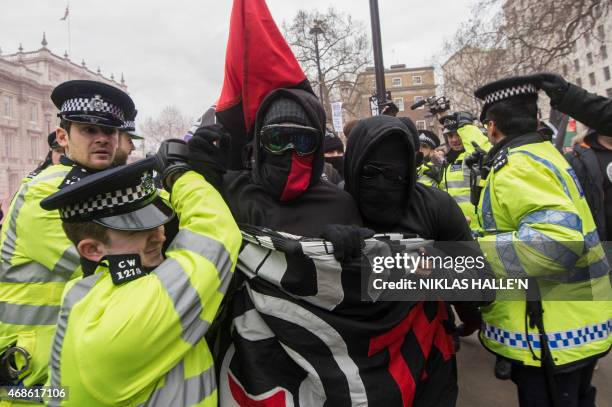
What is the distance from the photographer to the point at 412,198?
1.89 meters

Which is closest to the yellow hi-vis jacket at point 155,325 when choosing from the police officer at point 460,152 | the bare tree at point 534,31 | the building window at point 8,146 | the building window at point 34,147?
the police officer at point 460,152

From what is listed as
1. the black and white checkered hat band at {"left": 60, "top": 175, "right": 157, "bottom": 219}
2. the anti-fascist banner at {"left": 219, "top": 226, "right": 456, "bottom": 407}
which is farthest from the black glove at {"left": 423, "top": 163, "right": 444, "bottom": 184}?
the black and white checkered hat band at {"left": 60, "top": 175, "right": 157, "bottom": 219}

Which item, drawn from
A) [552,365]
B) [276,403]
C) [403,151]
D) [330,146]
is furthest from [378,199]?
[330,146]

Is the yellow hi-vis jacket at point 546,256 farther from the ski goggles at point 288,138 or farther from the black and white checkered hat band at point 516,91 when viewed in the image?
the ski goggles at point 288,138

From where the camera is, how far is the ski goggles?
1706 mm

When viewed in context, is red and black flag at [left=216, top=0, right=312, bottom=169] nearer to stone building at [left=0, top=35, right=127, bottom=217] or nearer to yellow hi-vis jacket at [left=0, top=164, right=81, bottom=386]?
yellow hi-vis jacket at [left=0, top=164, right=81, bottom=386]

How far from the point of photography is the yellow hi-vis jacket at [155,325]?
3.76 feet

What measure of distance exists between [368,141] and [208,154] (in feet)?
2.34

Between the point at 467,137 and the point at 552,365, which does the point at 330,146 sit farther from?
the point at 552,365

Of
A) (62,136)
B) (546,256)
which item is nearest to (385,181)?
(546,256)

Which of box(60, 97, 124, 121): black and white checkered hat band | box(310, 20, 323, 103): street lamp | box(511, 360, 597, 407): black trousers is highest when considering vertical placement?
box(310, 20, 323, 103): street lamp

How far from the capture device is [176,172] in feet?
5.27

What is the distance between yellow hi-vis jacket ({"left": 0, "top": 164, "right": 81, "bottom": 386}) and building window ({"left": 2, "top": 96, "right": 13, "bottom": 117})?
53559mm

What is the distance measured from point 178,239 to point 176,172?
34cm
